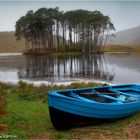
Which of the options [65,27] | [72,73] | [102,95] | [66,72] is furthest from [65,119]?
[65,27]

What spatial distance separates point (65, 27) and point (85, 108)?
9502cm

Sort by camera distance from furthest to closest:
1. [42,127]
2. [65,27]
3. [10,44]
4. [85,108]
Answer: [10,44], [65,27], [42,127], [85,108]

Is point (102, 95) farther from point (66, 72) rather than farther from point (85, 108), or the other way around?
point (66, 72)

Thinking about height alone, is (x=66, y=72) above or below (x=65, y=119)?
below

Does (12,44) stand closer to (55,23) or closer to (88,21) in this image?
(55,23)

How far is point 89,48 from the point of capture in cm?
9956

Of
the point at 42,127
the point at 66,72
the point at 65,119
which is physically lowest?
the point at 66,72

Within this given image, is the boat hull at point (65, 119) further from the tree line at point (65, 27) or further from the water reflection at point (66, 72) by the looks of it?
the tree line at point (65, 27)

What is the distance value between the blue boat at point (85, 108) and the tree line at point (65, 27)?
81390 millimetres

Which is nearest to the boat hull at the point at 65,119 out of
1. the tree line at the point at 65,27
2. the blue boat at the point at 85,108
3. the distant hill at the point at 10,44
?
the blue boat at the point at 85,108

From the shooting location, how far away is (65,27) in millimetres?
105562

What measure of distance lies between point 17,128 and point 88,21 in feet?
290

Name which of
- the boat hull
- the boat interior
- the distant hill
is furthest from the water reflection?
the distant hill

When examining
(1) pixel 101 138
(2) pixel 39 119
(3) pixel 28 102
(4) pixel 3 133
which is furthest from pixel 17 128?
(3) pixel 28 102
